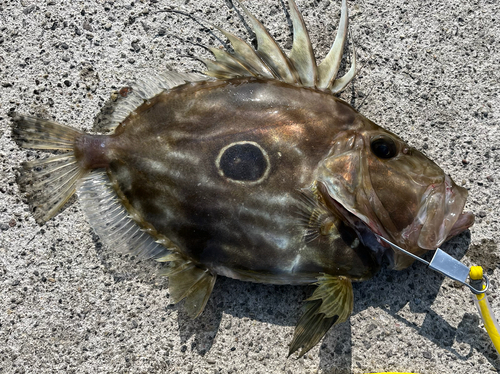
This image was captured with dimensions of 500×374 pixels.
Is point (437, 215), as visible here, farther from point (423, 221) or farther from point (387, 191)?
point (387, 191)

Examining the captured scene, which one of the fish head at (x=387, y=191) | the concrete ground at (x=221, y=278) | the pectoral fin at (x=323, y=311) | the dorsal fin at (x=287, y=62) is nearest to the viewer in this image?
the fish head at (x=387, y=191)

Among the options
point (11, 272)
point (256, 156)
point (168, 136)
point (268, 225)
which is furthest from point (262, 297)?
point (11, 272)

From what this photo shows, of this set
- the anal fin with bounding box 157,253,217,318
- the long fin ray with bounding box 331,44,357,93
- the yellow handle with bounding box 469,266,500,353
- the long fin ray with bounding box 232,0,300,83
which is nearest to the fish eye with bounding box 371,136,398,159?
the long fin ray with bounding box 331,44,357,93

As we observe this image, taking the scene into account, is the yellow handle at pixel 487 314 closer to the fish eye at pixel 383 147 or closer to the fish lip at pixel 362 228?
the fish lip at pixel 362 228

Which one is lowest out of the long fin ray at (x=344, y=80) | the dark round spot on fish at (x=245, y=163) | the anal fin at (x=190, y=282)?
the anal fin at (x=190, y=282)

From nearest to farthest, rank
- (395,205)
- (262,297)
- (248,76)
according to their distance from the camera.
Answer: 1. (395,205)
2. (248,76)
3. (262,297)

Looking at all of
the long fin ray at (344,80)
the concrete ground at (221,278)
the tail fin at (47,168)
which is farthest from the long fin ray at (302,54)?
the tail fin at (47,168)

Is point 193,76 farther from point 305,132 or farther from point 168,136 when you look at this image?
point 305,132
